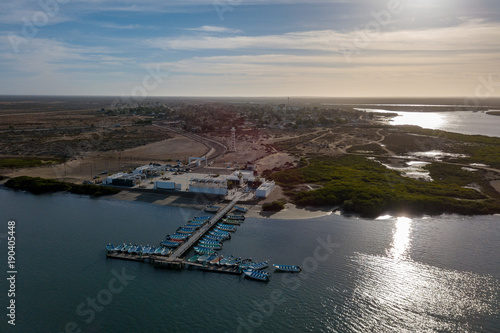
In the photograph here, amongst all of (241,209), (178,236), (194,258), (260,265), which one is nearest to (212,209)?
(241,209)

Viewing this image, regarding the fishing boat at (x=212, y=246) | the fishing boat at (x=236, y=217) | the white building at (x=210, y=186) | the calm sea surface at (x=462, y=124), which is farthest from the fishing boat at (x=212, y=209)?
the calm sea surface at (x=462, y=124)

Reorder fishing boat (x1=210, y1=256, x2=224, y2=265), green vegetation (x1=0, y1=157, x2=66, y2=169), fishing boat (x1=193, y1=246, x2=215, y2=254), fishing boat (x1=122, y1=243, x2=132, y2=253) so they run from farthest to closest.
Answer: green vegetation (x1=0, y1=157, x2=66, y2=169) < fishing boat (x1=193, y1=246, x2=215, y2=254) < fishing boat (x1=122, y1=243, x2=132, y2=253) < fishing boat (x1=210, y1=256, x2=224, y2=265)

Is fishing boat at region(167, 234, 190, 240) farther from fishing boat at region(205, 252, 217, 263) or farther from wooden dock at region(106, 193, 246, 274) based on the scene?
fishing boat at region(205, 252, 217, 263)

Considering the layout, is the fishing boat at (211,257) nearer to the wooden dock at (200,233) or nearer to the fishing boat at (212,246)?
the fishing boat at (212,246)

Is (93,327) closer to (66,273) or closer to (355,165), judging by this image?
(66,273)

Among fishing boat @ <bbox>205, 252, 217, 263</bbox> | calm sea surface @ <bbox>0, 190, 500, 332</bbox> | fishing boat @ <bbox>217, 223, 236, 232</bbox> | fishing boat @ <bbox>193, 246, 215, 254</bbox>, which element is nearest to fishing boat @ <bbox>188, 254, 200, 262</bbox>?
fishing boat @ <bbox>193, 246, 215, 254</bbox>

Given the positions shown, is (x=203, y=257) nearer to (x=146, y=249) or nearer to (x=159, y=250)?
(x=159, y=250)

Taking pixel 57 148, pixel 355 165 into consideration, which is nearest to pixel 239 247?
pixel 355 165
